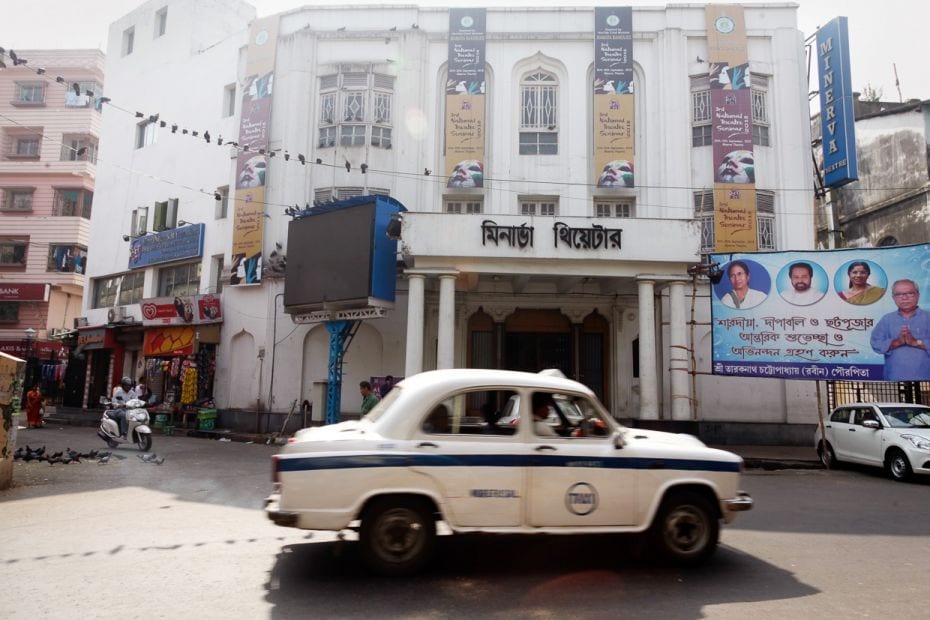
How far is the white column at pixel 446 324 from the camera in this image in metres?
15.1

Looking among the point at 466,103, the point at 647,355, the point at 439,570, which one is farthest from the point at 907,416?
the point at 466,103

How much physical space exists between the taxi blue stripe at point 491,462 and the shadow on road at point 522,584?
878 mm

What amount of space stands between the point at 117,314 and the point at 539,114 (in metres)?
18.8

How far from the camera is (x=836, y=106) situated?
18172 mm

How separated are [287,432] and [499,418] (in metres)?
14.9

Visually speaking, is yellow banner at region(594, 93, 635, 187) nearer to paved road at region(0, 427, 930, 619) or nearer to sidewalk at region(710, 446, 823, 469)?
sidewalk at region(710, 446, 823, 469)

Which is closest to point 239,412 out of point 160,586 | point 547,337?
point 547,337

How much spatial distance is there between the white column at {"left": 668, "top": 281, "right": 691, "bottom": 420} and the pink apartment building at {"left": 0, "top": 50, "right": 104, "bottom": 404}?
31.5 meters

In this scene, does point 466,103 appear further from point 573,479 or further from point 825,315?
point 573,479

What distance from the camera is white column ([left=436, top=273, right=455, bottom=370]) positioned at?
1509cm

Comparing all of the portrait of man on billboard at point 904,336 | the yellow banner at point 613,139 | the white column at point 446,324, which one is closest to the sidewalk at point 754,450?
the portrait of man on billboard at point 904,336

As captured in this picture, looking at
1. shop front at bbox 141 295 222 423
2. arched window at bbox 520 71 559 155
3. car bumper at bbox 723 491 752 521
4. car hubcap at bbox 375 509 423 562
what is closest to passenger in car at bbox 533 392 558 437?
car hubcap at bbox 375 509 423 562

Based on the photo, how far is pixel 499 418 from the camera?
17.5 feet

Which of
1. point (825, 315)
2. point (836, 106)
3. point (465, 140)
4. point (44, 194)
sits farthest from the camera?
point (44, 194)
